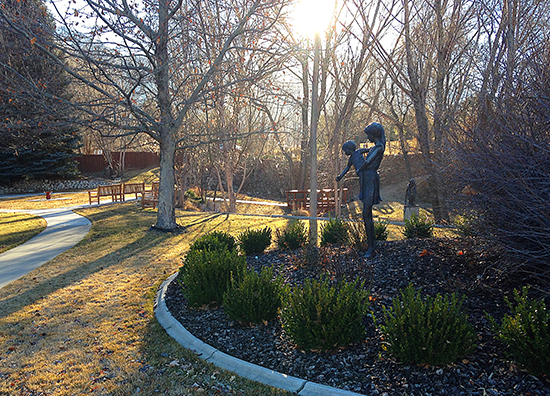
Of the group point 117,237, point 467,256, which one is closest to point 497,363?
point 467,256

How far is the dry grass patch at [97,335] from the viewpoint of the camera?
3605 mm

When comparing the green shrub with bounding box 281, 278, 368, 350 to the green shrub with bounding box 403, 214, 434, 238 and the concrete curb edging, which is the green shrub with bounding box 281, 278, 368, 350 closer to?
the concrete curb edging

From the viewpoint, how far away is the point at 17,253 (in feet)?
30.4

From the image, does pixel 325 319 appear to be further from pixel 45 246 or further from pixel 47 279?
pixel 45 246

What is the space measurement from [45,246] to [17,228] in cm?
315

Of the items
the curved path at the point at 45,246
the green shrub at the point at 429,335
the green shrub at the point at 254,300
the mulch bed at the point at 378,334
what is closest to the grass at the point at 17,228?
the curved path at the point at 45,246

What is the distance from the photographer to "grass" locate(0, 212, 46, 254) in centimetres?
1041

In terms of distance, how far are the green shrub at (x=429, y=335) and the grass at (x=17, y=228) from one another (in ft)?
33.6

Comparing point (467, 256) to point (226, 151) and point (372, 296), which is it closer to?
point (372, 296)

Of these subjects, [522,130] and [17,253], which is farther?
[17,253]

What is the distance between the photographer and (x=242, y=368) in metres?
3.70

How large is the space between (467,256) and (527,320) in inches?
77.8

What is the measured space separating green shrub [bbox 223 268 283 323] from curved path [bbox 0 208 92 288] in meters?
5.17

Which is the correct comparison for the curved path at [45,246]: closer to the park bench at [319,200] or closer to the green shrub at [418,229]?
the green shrub at [418,229]
